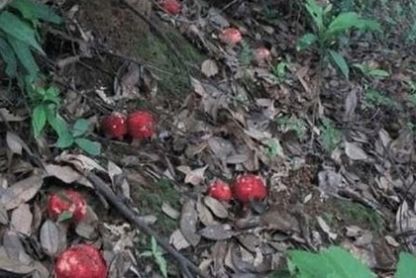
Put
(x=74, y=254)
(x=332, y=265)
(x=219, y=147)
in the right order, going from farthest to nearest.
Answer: (x=219, y=147) < (x=74, y=254) < (x=332, y=265)

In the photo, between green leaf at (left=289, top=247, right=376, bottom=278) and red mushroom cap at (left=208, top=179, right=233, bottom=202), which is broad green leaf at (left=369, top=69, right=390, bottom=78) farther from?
green leaf at (left=289, top=247, right=376, bottom=278)

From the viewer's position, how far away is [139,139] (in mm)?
3723

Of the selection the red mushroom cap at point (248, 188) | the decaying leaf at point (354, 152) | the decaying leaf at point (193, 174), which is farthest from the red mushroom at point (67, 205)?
the decaying leaf at point (354, 152)

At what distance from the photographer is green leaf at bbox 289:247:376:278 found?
254 cm

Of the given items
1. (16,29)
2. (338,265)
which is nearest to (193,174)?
(16,29)

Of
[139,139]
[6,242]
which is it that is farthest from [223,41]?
[6,242]

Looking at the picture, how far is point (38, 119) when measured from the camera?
130 inches

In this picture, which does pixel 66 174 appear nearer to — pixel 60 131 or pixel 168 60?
pixel 60 131

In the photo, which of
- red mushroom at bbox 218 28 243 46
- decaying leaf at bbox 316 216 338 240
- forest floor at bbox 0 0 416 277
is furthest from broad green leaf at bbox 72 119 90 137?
red mushroom at bbox 218 28 243 46

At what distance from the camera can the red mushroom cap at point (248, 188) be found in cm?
365

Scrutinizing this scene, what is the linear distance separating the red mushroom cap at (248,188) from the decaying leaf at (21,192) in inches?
40.1

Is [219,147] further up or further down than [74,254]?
further down

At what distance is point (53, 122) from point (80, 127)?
0.15m

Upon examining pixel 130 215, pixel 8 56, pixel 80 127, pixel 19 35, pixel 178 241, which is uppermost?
pixel 19 35
